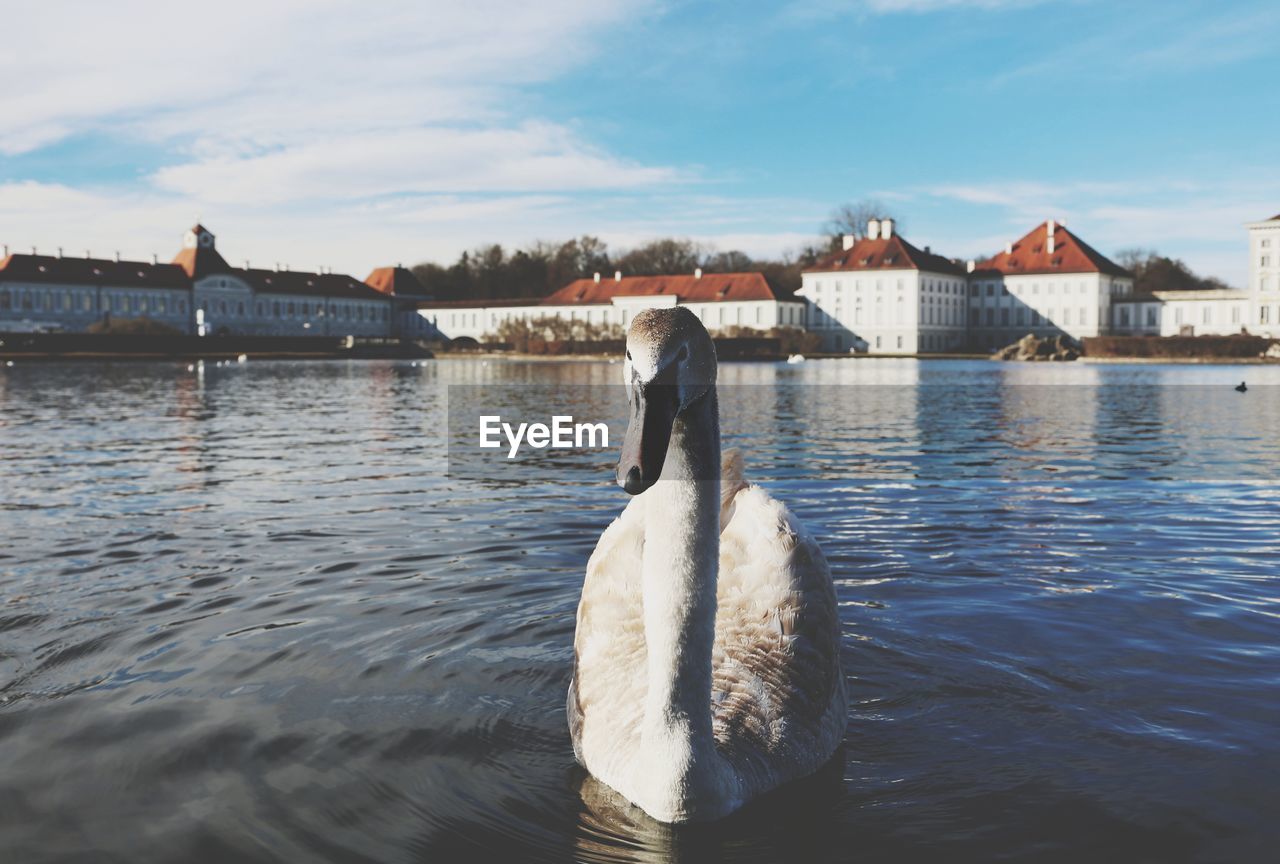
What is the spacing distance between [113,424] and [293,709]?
2201 cm

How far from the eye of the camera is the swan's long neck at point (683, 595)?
159 inches

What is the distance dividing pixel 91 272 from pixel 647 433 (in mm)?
141926

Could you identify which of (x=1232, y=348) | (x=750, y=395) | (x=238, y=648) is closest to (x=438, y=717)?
(x=238, y=648)

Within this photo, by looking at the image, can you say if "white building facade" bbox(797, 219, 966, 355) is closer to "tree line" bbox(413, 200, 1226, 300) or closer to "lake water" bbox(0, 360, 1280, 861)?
"tree line" bbox(413, 200, 1226, 300)

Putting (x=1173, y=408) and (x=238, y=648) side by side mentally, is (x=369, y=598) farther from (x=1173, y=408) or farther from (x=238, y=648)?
(x=1173, y=408)

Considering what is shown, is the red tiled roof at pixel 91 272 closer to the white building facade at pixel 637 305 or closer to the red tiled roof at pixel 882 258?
the white building facade at pixel 637 305

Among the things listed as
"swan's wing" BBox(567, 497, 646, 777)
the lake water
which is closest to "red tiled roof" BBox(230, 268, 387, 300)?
the lake water

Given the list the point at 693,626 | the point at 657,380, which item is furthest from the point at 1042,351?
the point at 657,380

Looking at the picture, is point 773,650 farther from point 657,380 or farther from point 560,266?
point 560,266

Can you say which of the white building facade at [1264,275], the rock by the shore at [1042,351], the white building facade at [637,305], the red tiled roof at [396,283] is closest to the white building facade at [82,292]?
the red tiled roof at [396,283]

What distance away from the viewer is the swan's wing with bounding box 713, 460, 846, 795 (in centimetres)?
483

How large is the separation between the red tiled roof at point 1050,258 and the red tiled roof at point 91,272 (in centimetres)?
9934

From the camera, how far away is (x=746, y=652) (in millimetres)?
5258

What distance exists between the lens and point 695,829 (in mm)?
4430
